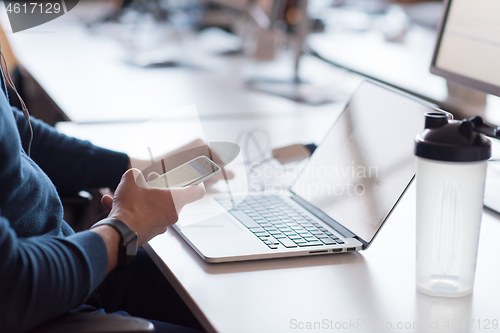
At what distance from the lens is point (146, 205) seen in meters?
0.73

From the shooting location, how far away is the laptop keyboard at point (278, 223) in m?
0.77

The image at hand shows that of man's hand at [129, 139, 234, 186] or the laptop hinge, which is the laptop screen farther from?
man's hand at [129, 139, 234, 186]

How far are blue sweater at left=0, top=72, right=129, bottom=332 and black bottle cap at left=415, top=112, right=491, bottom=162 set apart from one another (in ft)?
1.36

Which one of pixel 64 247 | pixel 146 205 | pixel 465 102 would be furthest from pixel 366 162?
pixel 465 102

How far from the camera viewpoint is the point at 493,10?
0.95 meters

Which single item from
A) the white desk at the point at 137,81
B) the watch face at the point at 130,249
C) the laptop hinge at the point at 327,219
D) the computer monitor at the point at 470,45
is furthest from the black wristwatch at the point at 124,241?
the white desk at the point at 137,81

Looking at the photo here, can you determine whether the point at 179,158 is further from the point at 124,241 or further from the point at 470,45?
the point at 470,45

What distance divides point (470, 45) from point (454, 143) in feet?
1.73

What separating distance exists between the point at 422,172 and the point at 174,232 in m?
0.41

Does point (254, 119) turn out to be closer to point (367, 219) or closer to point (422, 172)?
point (367, 219)

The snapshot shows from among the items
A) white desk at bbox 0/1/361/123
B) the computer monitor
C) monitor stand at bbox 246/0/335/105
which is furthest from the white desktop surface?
monitor stand at bbox 246/0/335/105

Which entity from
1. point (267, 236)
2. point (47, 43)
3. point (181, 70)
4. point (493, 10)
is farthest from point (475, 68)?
point (47, 43)

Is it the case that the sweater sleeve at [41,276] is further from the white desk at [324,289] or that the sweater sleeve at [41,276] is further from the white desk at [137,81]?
the white desk at [137,81]

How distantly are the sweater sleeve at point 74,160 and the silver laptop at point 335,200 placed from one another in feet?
0.89
